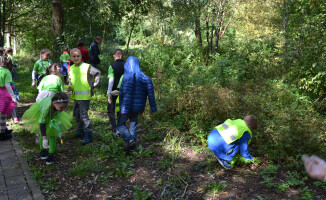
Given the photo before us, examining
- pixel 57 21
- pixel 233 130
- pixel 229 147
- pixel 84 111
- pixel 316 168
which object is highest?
pixel 57 21

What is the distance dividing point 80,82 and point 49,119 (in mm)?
1042

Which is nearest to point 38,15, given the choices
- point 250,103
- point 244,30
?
point 244,30

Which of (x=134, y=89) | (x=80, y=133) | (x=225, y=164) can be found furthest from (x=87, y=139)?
(x=225, y=164)

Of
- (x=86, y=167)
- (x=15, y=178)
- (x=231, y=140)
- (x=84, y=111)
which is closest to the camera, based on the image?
(x=231, y=140)

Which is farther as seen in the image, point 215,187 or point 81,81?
point 81,81

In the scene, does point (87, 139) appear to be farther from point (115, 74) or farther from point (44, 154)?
point (115, 74)

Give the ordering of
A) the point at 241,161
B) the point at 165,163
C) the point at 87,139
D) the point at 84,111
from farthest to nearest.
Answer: the point at 87,139
the point at 84,111
the point at 165,163
the point at 241,161

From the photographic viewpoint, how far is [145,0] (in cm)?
1360

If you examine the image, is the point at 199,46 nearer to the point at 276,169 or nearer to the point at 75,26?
the point at 75,26

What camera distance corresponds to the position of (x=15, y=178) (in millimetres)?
4406

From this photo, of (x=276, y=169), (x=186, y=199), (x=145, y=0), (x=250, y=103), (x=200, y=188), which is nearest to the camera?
(x=186, y=199)

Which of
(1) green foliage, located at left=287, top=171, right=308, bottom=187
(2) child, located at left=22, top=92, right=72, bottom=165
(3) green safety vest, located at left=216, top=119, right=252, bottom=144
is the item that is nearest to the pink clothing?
(2) child, located at left=22, top=92, right=72, bottom=165

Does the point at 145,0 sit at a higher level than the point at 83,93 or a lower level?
higher

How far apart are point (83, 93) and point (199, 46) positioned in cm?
932
